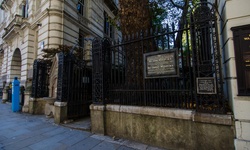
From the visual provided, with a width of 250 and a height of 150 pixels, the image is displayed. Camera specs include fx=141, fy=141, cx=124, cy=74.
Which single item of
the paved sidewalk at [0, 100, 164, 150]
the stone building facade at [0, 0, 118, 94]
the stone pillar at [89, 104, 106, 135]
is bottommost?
the paved sidewalk at [0, 100, 164, 150]

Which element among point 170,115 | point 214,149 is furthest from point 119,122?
point 214,149

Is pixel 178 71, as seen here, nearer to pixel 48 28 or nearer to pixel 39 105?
pixel 39 105

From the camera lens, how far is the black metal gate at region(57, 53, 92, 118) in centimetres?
613

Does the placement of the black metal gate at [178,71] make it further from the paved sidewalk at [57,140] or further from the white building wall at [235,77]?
the paved sidewalk at [57,140]

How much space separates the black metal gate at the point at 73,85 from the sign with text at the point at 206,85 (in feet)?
16.7

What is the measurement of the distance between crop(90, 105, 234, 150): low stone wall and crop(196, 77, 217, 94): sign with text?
507 mm

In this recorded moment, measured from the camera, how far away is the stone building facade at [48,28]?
11.1m

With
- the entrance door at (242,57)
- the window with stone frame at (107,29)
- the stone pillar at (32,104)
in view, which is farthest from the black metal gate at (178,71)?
the window with stone frame at (107,29)

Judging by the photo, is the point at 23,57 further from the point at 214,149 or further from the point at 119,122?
the point at 214,149

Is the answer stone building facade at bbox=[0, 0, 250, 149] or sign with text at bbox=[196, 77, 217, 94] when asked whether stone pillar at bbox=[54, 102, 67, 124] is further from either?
sign with text at bbox=[196, 77, 217, 94]

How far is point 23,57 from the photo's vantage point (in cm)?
1355

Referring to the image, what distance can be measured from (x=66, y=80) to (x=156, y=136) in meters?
4.45

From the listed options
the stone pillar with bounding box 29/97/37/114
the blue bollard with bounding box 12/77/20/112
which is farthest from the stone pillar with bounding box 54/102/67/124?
the blue bollard with bounding box 12/77/20/112

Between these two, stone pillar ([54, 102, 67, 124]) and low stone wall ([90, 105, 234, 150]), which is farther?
stone pillar ([54, 102, 67, 124])
